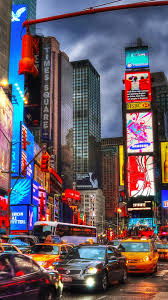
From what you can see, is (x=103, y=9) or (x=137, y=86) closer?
(x=103, y=9)

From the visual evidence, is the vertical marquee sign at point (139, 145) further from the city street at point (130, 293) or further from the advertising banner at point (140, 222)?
the city street at point (130, 293)

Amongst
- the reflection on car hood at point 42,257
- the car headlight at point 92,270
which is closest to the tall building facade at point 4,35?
the reflection on car hood at point 42,257

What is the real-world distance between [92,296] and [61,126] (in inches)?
6505

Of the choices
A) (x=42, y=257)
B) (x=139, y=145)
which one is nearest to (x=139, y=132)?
(x=139, y=145)

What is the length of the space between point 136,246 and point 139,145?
312 feet

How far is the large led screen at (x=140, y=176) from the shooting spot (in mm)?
111812

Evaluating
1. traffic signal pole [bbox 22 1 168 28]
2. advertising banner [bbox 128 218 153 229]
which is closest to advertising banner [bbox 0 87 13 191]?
traffic signal pole [bbox 22 1 168 28]

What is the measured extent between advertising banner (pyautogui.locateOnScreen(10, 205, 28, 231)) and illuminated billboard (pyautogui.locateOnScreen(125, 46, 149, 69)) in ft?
→ 243

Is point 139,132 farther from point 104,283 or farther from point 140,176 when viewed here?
point 104,283

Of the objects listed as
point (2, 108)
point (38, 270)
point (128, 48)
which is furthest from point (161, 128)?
point (38, 270)

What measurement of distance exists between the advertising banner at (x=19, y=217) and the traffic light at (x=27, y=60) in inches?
2254

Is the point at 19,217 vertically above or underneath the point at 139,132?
underneath

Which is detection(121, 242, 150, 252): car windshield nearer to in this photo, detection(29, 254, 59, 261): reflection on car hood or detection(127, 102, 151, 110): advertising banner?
detection(29, 254, 59, 261): reflection on car hood

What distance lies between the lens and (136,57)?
126 metres
